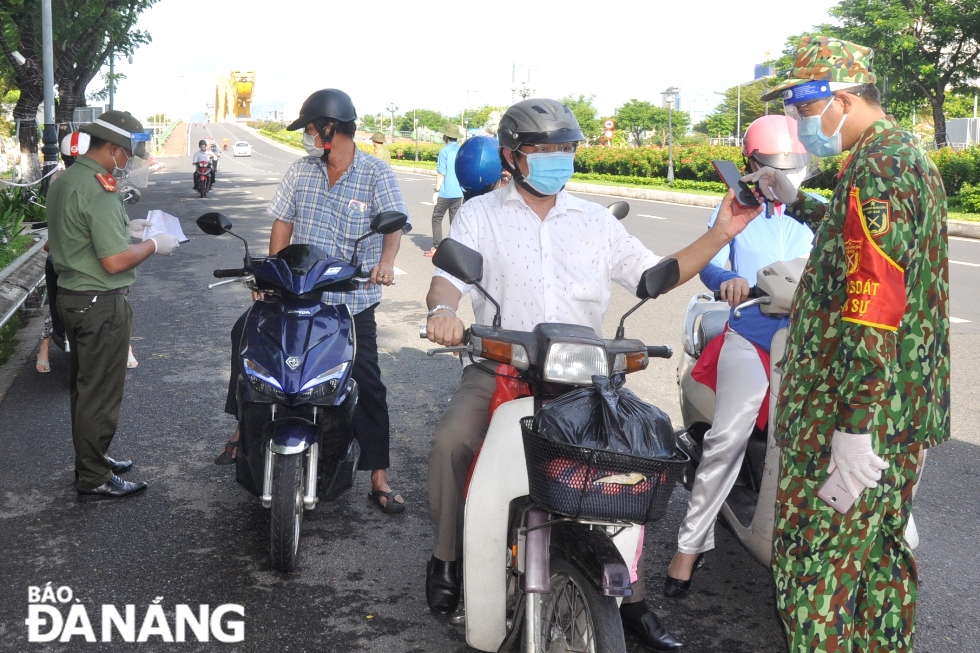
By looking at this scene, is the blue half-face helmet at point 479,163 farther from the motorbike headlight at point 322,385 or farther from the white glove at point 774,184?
the white glove at point 774,184

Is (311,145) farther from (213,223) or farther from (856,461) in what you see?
(856,461)

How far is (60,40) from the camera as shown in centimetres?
2697

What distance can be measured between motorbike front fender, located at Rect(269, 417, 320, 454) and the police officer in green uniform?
1229mm

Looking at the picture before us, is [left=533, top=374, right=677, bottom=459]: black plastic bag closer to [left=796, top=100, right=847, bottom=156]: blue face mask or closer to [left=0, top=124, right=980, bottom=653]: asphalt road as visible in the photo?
[left=796, top=100, right=847, bottom=156]: blue face mask

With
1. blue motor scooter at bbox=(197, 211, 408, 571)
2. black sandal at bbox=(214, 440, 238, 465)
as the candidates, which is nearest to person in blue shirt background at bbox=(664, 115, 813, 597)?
blue motor scooter at bbox=(197, 211, 408, 571)

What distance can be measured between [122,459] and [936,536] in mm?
3976

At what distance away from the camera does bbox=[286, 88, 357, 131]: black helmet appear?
4.53 meters

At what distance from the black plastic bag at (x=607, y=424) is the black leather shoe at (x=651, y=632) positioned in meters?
1.19

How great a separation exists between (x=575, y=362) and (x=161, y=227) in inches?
110

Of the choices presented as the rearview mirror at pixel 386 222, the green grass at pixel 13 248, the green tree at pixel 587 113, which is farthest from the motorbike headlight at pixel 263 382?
the green tree at pixel 587 113

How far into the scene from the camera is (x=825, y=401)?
2615mm

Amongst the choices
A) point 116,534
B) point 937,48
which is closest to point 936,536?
point 116,534

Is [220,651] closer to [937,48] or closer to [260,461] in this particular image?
[260,461]

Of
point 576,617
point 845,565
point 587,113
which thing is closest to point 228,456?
point 576,617
